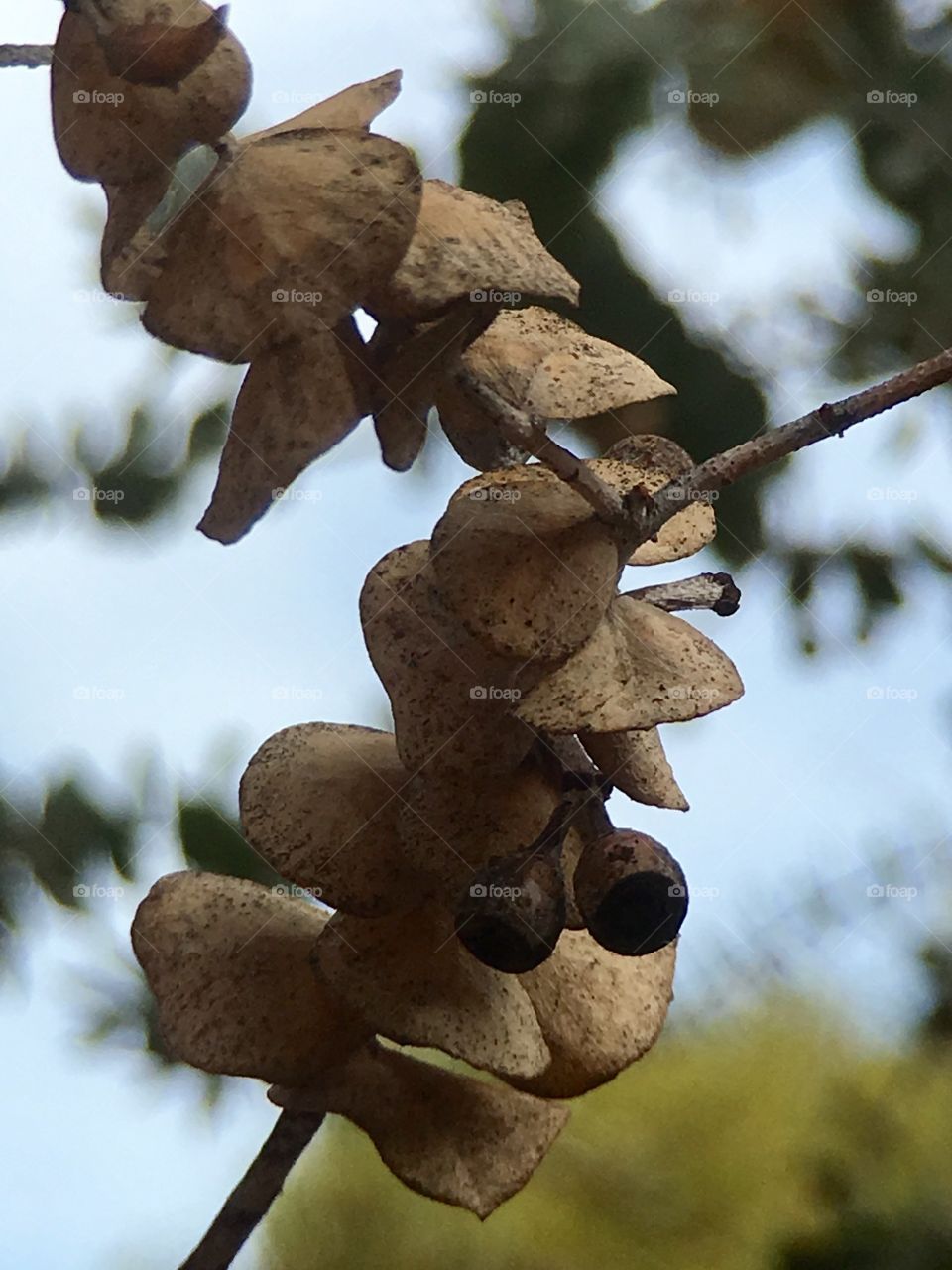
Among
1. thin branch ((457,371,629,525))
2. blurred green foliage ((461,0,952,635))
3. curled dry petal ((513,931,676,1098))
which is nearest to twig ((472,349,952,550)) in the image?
thin branch ((457,371,629,525))

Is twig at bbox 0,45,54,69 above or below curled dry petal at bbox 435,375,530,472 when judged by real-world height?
above

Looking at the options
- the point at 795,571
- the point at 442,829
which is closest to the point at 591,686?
the point at 442,829

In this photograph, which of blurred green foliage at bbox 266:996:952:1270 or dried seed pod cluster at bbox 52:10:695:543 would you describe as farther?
blurred green foliage at bbox 266:996:952:1270
